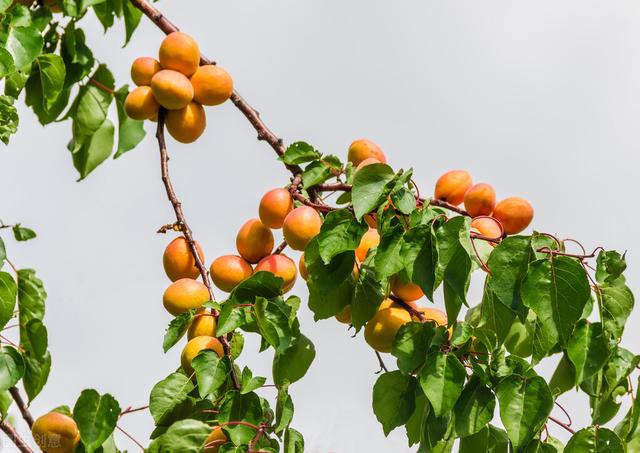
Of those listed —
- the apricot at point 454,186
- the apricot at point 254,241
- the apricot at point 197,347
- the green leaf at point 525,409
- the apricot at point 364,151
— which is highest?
the apricot at point 364,151

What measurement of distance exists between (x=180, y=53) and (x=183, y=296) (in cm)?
61

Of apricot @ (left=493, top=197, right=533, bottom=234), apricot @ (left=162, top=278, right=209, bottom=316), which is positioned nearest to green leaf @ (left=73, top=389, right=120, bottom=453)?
apricot @ (left=162, top=278, right=209, bottom=316)

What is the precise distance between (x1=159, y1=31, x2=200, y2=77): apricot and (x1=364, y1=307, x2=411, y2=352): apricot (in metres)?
0.78

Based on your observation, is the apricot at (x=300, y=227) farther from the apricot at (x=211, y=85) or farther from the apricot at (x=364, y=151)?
the apricot at (x=211, y=85)

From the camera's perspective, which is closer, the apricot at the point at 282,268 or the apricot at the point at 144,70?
the apricot at the point at 282,268

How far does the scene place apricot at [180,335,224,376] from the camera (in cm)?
215

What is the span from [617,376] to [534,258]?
353mm

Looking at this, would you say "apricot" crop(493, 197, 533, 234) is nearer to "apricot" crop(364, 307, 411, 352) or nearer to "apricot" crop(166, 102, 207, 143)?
"apricot" crop(364, 307, 411, 352)

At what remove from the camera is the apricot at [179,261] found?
7.67 ft

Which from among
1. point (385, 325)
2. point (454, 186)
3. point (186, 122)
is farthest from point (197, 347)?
point (454, 186)

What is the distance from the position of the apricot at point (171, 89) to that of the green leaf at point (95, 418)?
71cm

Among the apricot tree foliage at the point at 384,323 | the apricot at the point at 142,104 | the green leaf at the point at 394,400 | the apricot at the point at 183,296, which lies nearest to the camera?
the apricot tree foliage at the point at 384,323

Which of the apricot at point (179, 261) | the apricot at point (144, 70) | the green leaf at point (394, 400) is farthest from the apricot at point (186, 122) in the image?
the green leaf at point (394, 400)

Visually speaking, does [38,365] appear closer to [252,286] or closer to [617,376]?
[252,286]
